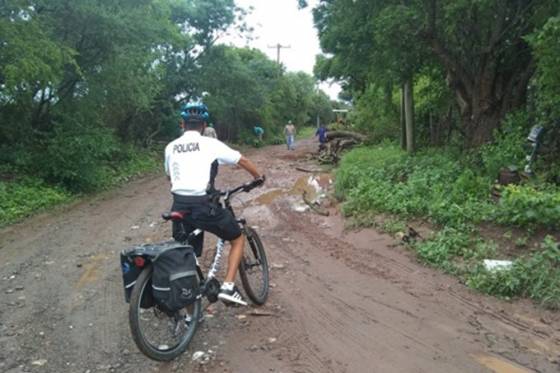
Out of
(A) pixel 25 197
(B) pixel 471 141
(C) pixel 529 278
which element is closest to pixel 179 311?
(C) pixel 529 278

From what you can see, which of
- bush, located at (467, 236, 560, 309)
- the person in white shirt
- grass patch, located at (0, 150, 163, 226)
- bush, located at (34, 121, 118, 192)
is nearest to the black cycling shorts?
the person in white shirt

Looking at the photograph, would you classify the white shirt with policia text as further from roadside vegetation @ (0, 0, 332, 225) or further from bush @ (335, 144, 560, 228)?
roadside vegetation @ (0, 0, 332, 225)

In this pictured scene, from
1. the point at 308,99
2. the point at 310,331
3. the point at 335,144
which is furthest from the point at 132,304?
the point at 308,99

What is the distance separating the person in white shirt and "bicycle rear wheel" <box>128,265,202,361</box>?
1.32 feet

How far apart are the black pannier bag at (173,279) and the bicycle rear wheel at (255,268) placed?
41.9 inches

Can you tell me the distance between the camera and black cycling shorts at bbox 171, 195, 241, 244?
4.28 meters

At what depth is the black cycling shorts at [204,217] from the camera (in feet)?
14.0

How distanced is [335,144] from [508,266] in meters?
16.0

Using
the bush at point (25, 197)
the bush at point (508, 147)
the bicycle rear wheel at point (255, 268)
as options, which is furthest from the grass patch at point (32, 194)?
the bush at point (508, 147)

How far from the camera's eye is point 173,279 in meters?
3.76

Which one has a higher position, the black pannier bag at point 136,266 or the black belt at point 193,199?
the black belt at point 193,199

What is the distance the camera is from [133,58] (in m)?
14.5

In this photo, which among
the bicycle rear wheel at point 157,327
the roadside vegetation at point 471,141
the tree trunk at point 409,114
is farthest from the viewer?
the tree trunk at point 409,114

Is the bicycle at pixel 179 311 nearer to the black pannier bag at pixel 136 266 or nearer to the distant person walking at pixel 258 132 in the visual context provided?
the black pannier bag at pixel 136 266
